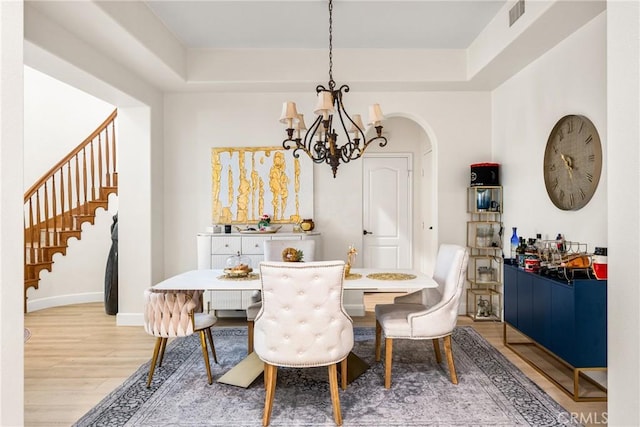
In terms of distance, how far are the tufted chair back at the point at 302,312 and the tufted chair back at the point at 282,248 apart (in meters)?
1.38

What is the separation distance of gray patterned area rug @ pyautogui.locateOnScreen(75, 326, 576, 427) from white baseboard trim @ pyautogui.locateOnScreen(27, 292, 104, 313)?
115 inches

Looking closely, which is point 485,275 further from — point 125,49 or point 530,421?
point 125,49

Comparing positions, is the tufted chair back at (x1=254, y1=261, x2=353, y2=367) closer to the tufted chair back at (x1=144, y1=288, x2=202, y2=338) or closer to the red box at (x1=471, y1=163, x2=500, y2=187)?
the tufted chair back at (x1=144, y1=288, x2=202, y2=338)

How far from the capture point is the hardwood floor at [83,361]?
252cm

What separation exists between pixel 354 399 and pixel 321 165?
2862 millimetres

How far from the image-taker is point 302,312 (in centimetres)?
225

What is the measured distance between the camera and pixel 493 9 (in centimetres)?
351

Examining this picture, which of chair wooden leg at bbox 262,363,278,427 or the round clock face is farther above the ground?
the round clock face

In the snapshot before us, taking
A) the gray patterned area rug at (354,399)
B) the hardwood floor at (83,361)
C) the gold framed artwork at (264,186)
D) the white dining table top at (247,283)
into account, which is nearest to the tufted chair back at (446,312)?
the white dining table top at (247,283)

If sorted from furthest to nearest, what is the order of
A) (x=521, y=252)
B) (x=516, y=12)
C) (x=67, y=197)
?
(x=67, y=197)
(x=521, y=252)
(x=516, y=12)

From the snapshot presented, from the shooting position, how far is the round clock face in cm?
290

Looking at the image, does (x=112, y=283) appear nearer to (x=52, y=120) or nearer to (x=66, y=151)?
(x=66, y=151)

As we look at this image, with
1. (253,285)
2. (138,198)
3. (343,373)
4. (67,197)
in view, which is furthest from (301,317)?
(67,197)
